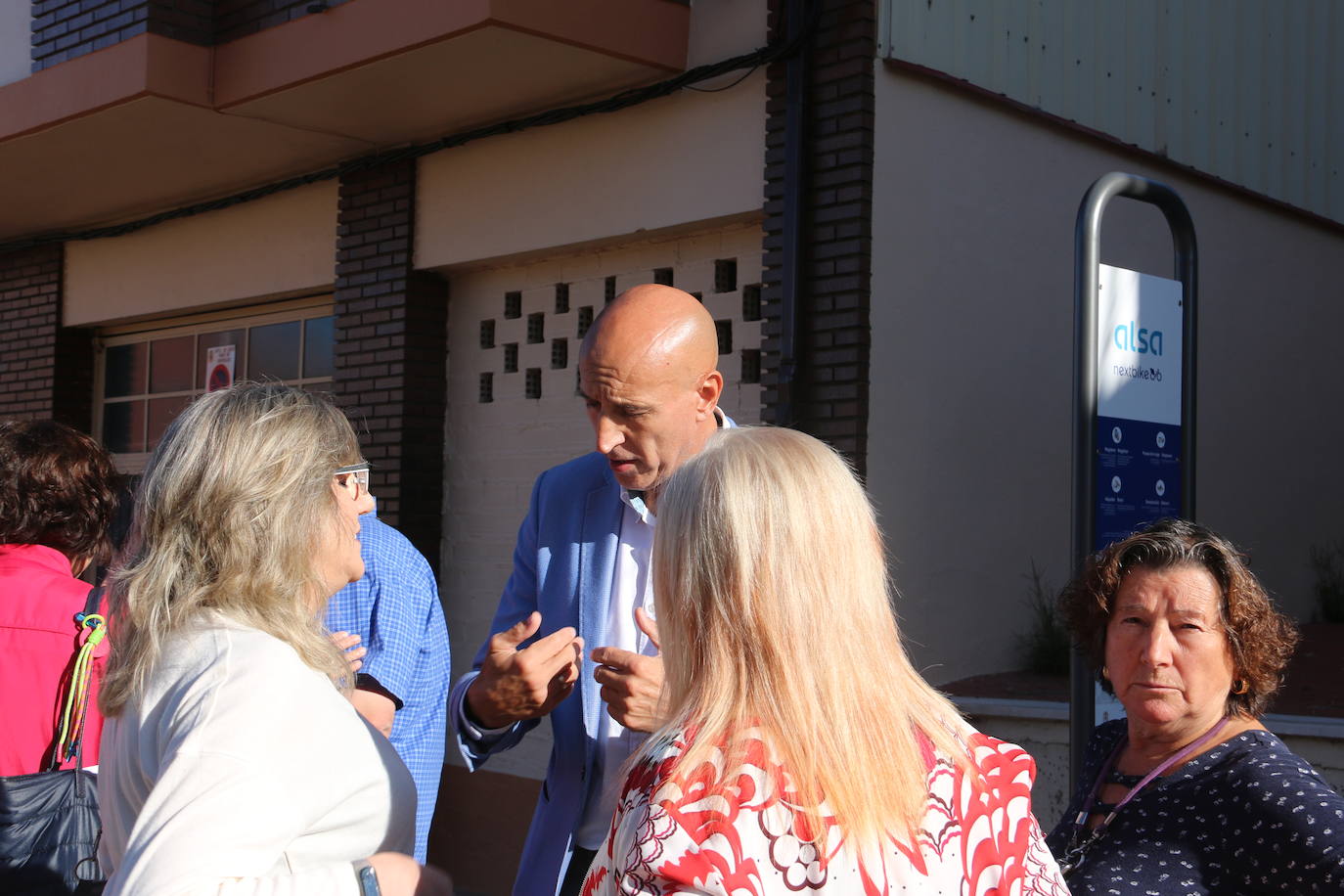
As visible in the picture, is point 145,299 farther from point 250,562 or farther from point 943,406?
Result: point 250,562

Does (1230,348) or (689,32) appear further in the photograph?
(1230,348)

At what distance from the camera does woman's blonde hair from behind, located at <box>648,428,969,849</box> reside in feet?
5.28

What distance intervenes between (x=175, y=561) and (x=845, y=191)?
4.39 meters

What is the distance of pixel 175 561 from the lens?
6.44 ft

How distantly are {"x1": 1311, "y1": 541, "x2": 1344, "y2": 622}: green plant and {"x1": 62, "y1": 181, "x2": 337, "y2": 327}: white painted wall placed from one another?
632cm

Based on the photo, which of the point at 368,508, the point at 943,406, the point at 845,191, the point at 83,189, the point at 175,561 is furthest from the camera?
the point at 83,189

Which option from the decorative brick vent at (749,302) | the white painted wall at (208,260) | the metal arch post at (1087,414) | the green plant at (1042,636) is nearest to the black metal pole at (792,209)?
the decorative brick vent at (749,302)

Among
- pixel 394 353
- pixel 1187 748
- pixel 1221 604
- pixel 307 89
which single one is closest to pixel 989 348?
pixel 394 353

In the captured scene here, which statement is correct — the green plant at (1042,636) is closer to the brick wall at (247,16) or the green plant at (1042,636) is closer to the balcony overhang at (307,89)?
the balcony overhang at (307,89)

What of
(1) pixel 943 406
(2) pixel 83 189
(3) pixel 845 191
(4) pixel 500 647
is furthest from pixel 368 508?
(2) pixel 83 189

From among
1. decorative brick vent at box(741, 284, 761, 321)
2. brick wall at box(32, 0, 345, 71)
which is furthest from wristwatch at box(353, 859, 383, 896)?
brick wall at box(32, 0, 345, 71)

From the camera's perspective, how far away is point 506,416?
7500mm

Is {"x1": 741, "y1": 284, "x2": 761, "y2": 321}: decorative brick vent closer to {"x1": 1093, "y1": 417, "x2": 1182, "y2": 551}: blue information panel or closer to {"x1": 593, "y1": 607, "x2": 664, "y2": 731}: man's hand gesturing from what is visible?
{"x1": 1093, "y1": 417, "x2": 1182, "y2": 551}: blue information panel

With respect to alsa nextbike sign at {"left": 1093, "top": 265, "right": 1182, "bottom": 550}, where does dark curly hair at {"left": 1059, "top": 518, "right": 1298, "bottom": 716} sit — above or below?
below
